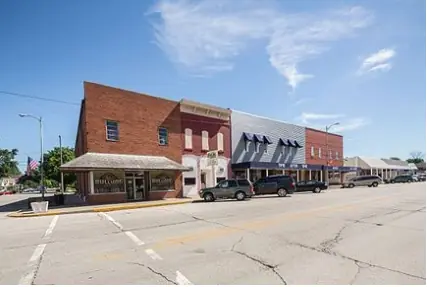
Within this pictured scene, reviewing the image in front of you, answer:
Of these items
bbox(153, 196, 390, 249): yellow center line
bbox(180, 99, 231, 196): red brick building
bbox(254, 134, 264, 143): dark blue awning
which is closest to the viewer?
bbox(153, 196, 390, 249): yellow center line

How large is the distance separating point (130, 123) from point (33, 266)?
2160cm

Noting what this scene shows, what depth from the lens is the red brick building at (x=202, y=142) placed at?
33125 mm

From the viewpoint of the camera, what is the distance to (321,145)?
5575 centimetres

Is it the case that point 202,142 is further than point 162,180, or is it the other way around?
point 202,142

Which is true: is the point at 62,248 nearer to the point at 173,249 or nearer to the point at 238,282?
the point at 173,249

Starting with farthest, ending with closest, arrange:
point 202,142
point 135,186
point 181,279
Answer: point 202,142, point 135,186, point 181,279

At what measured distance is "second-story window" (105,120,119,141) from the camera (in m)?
27.3

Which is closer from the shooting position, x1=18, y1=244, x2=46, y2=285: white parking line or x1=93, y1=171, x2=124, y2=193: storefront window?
x1=18, y1=244, x2=46, y2=285: white parking line

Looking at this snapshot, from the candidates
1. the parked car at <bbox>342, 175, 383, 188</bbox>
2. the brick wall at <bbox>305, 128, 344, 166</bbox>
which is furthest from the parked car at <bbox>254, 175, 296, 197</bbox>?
the parked car at <bbox>342, 175, 383, 188</bbox>

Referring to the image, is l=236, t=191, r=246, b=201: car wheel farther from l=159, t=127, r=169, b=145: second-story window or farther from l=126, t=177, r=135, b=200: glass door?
l=126, t=177, r=135, b=200: glass door

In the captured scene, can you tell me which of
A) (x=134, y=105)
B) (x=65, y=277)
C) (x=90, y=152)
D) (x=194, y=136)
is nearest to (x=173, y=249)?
(x=65, y=277)

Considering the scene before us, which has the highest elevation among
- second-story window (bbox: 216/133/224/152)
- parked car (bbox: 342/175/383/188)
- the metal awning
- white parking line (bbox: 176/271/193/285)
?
second-story window (bbox: 216/133/224/152)

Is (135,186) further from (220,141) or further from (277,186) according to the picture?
(277,186)

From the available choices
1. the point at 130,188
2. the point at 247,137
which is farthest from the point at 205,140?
the point at 130,188
